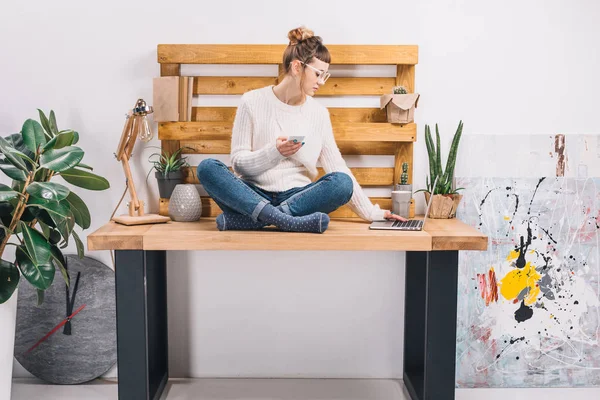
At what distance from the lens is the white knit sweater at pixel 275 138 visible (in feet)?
7.25

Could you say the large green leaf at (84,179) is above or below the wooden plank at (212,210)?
above

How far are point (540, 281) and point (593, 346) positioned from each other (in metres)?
0.36

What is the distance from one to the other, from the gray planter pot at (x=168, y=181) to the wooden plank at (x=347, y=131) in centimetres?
15

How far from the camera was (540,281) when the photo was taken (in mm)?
2555

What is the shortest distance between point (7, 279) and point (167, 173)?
697mm

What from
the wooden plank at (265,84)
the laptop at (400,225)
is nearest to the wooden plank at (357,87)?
the wooden plank at (265,84)

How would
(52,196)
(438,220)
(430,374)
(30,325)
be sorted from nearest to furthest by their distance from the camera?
(52,196) < (430,374) < (438,220) < (30,325)

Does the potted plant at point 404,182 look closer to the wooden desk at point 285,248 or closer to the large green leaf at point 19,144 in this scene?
the wooden desk at point 285,248

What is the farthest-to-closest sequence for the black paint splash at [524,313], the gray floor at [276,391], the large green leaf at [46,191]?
1. the black paint splash at [524,313]
2. the gray floor at [276,391]
3. the large green leaf at [46,191]

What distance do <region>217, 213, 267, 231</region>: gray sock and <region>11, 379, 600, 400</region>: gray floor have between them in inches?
30.3

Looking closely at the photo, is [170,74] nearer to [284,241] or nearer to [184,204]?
[184,204]

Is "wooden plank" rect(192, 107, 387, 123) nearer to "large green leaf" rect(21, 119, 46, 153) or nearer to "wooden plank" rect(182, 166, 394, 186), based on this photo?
"wooden plank" rect(182, 166, 394, 186)

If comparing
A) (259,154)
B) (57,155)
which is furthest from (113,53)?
(259,154)

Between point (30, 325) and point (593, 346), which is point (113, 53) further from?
point (593, 346)
